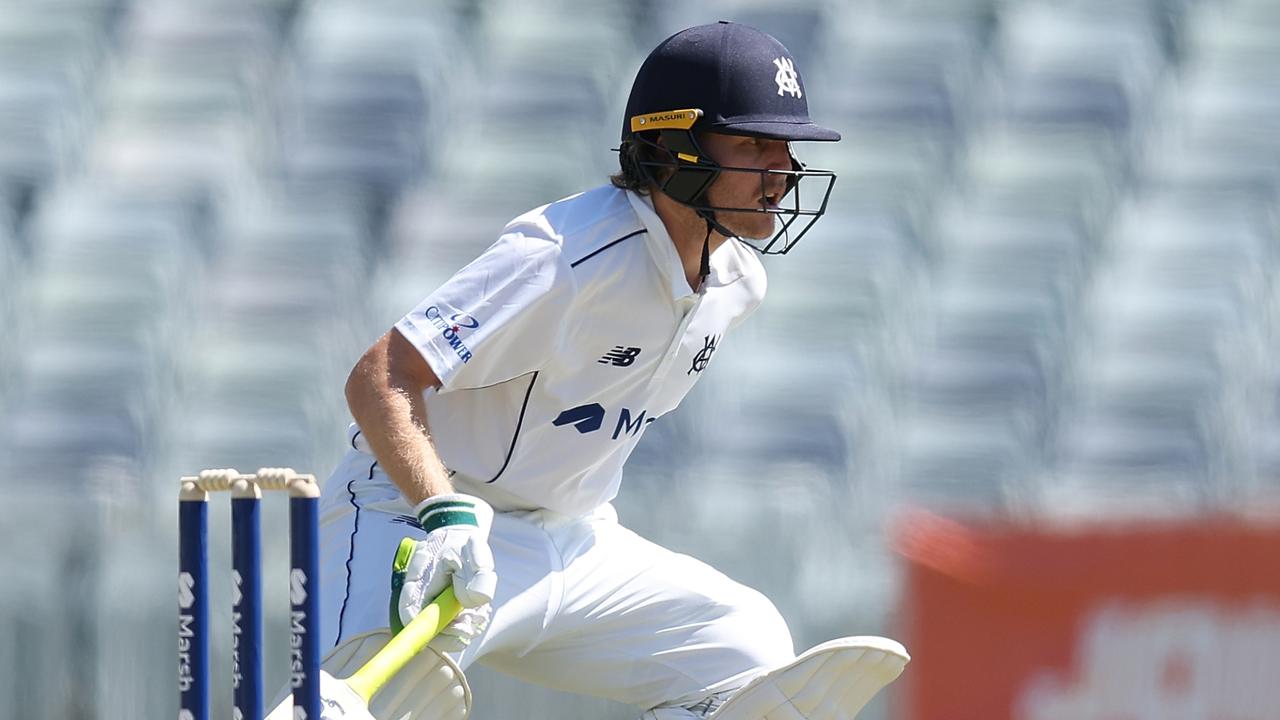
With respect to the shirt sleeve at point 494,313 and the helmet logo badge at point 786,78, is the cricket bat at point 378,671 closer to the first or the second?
the shirt sleeve at point 494,313

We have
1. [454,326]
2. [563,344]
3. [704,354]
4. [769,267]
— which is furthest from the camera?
[769,267]

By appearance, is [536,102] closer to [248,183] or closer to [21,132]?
[248,183]

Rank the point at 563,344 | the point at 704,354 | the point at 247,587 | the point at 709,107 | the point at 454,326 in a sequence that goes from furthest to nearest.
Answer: the point at 704,354
the point at 709,107
the point at 563,344
the point at 454,326
the point at 247,587

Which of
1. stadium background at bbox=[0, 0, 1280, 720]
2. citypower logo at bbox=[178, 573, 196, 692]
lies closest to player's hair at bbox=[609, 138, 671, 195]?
citypower logo at bbox=[178, 573, 196, 692]

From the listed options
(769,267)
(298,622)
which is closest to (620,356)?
(298,622)

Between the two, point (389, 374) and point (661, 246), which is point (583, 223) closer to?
point (661, 246)

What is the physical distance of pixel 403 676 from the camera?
2902 mm

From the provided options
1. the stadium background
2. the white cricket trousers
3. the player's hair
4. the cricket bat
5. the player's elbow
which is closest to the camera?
the cricket bat

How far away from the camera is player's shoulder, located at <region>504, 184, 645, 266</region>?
9.93 feet

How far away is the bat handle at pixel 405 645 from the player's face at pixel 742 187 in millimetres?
830

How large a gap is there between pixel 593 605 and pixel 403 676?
1.58 feet

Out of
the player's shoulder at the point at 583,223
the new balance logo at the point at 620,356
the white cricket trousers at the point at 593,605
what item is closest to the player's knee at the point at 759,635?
the white cricket trousers at the point at 593,605

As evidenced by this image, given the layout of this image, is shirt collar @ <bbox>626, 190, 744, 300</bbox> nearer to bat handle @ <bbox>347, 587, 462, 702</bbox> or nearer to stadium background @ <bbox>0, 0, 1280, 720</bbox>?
bat handle @ <bbox>347, 587, 462, 702</bbox>

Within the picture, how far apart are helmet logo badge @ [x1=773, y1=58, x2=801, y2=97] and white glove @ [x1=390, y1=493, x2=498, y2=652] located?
923 mm
